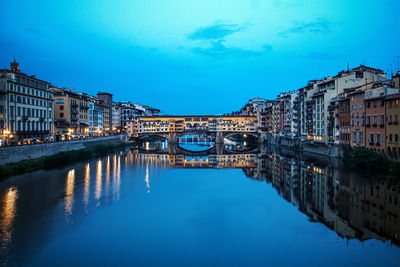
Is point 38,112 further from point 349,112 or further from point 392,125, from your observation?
point 392,125

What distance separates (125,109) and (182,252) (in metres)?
77.2

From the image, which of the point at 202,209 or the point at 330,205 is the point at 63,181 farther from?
the point at 330,205

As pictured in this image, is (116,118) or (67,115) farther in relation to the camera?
(116,118)

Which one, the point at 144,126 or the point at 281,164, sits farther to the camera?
the point at 144,126

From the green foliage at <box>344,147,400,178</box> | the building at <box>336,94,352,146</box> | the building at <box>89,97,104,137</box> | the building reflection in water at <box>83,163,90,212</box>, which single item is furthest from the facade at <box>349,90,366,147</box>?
the building at <box>89,97,104,137</box>

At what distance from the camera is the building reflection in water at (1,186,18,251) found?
1227 centimetres

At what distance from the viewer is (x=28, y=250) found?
11367 mm

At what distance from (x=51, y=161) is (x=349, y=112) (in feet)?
93.7

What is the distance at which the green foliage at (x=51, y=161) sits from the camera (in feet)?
79.3

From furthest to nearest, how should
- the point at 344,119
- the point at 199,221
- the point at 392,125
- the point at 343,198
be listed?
1. the point at 344,119
2. the point at 392,125
3. the point at 343,198
4. the point at 199,221

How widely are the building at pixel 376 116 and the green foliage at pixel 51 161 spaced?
27.7m

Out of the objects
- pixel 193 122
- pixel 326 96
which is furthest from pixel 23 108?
pixel 193 122

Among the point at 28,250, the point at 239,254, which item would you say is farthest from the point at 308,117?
the point at 28,250

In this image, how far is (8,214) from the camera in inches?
598
